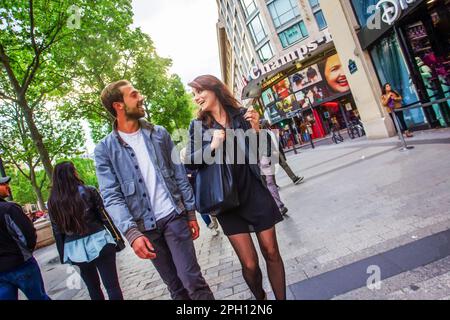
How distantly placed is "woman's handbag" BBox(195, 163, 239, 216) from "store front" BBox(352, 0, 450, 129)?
7583 millimetres

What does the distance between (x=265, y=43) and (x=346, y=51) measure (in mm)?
21954

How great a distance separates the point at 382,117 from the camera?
11.2m

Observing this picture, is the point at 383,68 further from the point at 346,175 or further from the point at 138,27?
the point at 138,27

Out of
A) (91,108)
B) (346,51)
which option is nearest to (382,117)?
(346,51)

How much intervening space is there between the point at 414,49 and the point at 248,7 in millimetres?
27575

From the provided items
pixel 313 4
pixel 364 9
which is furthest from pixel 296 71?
pixel 364 9

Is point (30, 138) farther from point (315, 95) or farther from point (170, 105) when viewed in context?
point (315, 95)

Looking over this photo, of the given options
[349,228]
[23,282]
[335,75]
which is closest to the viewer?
[23,282]

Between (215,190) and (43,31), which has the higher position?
(43,31)

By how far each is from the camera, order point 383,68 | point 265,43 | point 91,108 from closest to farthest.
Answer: point 383,68, point 91,108, point 265,43

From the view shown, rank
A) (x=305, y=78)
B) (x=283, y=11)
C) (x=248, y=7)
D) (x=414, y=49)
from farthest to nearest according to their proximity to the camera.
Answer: (x=248, y=7) → (x=283, y=11) → (x=305, y=78) → (x=414, y=49)

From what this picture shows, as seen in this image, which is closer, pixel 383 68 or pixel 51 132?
pixel 383 68

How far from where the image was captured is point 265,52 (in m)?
33.5

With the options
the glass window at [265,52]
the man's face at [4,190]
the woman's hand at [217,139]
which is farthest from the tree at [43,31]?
the glass window at [265,52]
